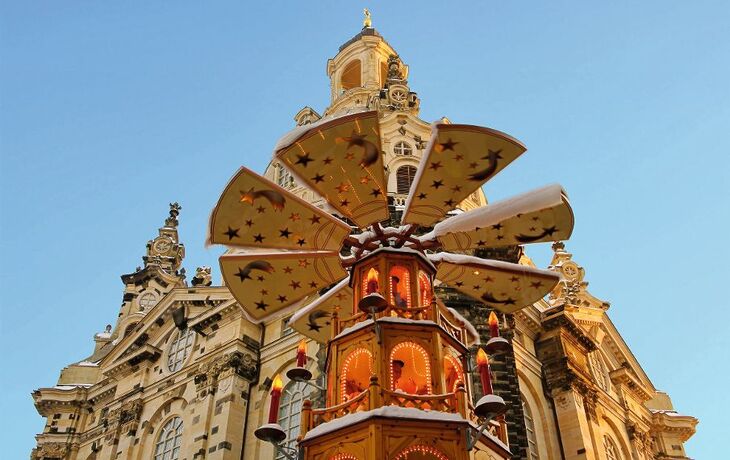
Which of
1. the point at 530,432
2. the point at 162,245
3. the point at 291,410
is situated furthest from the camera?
the point at 162,245

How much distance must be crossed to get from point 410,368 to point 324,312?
3631 mm

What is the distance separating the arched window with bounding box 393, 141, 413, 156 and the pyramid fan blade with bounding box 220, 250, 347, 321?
16.5m

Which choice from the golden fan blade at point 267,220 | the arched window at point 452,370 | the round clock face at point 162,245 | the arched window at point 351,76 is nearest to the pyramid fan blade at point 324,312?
the golden fan blade at point 267,220

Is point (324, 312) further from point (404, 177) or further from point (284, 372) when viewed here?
point (404, 177)

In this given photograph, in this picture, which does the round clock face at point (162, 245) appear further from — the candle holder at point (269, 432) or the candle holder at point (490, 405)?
the candle holder at point (490, 405)

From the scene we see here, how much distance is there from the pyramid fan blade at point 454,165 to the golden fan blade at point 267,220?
5.45 ft

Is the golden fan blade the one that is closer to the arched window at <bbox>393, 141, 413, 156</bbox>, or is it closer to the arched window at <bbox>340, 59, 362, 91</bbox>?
the arched window at <bbox>393, 141, 413, 156</bbox>

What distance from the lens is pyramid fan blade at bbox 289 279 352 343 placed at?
1591cm

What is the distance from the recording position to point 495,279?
15805 millimetres

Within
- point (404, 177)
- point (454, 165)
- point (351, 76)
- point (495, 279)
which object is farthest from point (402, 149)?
point (454, 165)

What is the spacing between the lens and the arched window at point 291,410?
24.3 m

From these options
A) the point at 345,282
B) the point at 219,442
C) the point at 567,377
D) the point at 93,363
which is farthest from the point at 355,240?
the point at 93,363

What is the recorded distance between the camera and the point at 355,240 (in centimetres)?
1499

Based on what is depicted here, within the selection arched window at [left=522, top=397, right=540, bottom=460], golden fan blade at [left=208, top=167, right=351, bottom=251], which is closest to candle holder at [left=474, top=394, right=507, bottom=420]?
golden fan blade at [left=208, top=167, right=351, bottom=251]
